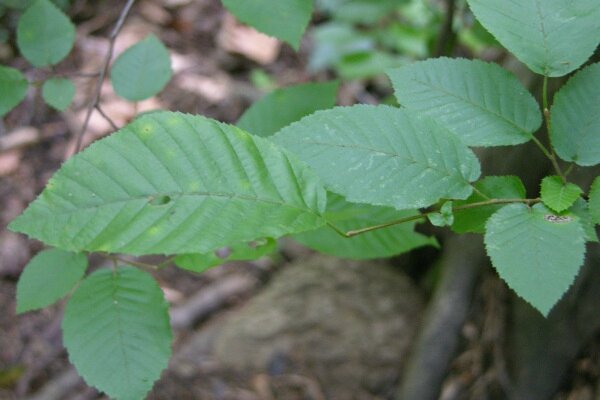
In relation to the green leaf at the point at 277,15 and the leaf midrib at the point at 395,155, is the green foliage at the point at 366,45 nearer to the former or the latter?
the green leaf at the point at 277,15

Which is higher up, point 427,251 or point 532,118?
point 532,118

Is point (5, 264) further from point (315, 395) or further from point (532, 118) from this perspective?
point (532, 118)

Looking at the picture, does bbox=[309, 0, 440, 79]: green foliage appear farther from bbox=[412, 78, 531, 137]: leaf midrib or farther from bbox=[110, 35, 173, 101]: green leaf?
bbox=[412, 78, 531, 137]: leaf midrib

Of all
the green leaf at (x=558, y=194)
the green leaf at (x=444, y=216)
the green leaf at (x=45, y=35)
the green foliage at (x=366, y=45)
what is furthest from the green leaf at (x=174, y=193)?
the green foliage at (x=366, y=45)

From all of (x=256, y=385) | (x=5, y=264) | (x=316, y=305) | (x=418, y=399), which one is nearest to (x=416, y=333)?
(x=418, y=399)

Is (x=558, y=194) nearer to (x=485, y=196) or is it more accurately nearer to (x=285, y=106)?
(x=485, y=196)

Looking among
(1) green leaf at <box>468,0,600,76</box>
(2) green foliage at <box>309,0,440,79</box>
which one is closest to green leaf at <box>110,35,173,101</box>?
(1) green leaf at <box>468,0,600,76</box>

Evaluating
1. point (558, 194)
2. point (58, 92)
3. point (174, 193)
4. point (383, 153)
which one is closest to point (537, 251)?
point (558, 194)
